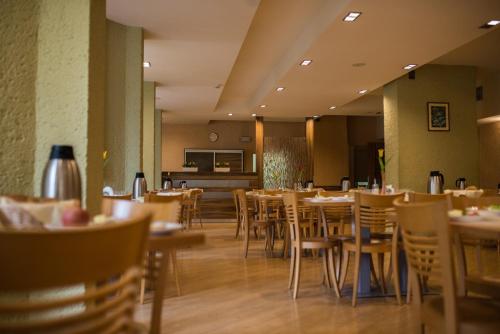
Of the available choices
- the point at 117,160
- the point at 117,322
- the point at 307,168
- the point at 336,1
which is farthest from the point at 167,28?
the point at 307,168

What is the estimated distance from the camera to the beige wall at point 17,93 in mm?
2537

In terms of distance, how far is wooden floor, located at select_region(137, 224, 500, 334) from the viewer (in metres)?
2.96

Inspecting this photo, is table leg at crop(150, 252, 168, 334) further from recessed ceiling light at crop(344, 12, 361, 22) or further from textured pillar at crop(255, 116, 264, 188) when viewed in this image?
textured pillar at crop(255, 116, 264, 188)

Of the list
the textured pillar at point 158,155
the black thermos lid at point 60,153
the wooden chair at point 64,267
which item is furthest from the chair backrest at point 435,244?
the textured pillar at point 158,155

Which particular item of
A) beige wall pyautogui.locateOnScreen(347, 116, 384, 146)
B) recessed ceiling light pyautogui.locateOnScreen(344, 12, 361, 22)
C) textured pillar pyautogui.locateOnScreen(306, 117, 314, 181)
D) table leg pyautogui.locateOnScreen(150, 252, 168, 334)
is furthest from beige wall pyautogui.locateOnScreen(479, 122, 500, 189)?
table leg pyautogui.locateOnScreen(150, 252, 168, 334)

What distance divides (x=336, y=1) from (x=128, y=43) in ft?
8.46

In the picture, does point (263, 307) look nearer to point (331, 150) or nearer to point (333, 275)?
point (333, 275)

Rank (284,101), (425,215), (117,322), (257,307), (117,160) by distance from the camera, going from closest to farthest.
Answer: (117,322) < (425,215) < (257,307) < (117,160) < (284,101)

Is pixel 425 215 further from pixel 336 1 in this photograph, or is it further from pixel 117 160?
pixel 117 160

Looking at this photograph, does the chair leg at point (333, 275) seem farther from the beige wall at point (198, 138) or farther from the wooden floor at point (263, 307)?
the beige wall at point (198, 138)

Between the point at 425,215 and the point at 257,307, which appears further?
the point at 257,307

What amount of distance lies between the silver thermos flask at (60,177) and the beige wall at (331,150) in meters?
12.6

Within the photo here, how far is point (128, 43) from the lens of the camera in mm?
5383

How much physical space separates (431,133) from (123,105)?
585 cm
